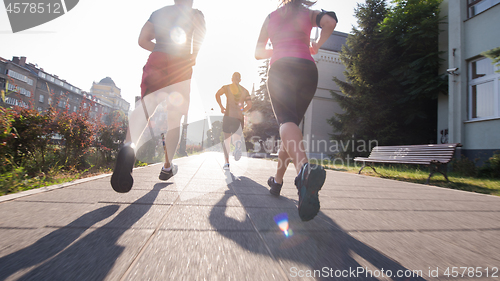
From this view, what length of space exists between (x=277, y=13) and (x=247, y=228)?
1.98m

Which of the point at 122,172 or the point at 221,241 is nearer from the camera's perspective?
the point at 221,241

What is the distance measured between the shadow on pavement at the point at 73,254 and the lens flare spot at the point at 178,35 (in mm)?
1941

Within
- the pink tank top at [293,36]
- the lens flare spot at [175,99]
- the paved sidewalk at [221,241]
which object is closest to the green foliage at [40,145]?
the paved sidewalk at [221,241]

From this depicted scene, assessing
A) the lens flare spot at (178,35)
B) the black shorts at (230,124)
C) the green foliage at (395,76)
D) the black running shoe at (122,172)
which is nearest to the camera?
the black running shoe at (122,172)

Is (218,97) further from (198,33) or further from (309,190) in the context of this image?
(309,190)

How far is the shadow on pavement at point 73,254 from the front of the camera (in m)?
0.86

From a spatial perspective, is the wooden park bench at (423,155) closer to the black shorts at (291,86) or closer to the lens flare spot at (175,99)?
the black shorts at (291,86)

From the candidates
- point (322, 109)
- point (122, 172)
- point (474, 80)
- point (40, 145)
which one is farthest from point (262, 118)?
point (122, 172)

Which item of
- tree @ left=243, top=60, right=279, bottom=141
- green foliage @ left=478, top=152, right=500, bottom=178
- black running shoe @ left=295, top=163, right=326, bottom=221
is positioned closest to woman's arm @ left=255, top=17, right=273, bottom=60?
black running shoe @ left=295, top=163, right=326, bottom=221

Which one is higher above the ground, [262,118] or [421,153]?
[262,118]

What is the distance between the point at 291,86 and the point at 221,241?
141 cm

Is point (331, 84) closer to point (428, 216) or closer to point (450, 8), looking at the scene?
point (450, 8)

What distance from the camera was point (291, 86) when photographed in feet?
6.86

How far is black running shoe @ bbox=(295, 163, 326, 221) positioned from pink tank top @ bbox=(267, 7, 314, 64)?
45.0 inches
